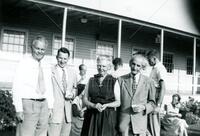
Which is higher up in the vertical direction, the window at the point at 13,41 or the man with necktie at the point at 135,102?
the window at the point at 13,41

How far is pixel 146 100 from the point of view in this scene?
4.65 metres

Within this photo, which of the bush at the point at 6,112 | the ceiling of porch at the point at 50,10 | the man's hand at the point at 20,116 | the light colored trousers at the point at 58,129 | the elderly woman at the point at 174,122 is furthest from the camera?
the ceiling of porch at the point at 50,10

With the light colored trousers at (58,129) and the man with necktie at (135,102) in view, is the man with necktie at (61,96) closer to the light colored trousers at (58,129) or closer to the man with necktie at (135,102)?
the light colored trousers at (58,129)

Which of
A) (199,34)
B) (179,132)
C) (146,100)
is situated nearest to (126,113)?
(146,100)

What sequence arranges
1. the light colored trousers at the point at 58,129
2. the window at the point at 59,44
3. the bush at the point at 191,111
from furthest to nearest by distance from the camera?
the window at the point at 59,44 < the bush at the point at 191,111 < the light colored trousers at the point at 58,129

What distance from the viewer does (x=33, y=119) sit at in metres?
4.52

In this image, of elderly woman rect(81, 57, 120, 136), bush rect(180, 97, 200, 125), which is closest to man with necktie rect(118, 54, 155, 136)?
elderly woman rect(81, 57, 120, 136)

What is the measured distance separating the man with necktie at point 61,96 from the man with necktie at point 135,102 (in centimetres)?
94

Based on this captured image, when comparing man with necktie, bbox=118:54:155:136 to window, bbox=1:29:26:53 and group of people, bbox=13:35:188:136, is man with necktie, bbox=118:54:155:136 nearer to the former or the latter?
group of people, bbox=13:35:188:136

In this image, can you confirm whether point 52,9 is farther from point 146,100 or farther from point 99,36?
point 146,100

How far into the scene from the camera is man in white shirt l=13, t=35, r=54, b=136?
175 inches

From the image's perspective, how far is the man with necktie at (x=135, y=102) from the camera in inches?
177

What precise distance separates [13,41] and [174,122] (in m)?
8.14

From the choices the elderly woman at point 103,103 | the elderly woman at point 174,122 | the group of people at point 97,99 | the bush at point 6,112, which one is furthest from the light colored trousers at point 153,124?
the bush at point 6,112
